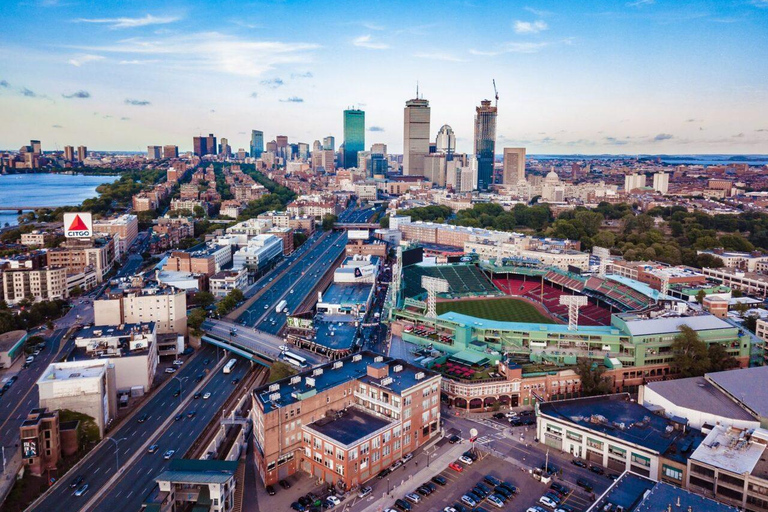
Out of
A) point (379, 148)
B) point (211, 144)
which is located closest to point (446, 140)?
point (379, 148)

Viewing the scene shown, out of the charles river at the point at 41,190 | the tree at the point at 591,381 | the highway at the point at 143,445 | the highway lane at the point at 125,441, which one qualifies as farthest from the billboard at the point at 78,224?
the charles river at the point at 41,190

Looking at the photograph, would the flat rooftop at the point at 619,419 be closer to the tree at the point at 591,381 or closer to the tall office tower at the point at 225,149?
the tree at the point at 591,381

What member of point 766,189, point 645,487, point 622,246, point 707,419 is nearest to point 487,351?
point 707,419

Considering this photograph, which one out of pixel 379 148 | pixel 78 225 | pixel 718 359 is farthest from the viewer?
pixel 379 148

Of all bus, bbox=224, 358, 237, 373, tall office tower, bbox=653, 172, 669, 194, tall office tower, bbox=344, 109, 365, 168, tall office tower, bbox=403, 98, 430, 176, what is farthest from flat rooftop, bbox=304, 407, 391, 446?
tall office tower, bbox=344, 109, 365, 168

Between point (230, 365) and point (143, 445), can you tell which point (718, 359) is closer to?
point (230, 365)

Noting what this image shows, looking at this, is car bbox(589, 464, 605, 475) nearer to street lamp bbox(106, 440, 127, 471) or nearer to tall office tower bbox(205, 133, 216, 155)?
street lamp bbox(106, 440, 127, 471)
